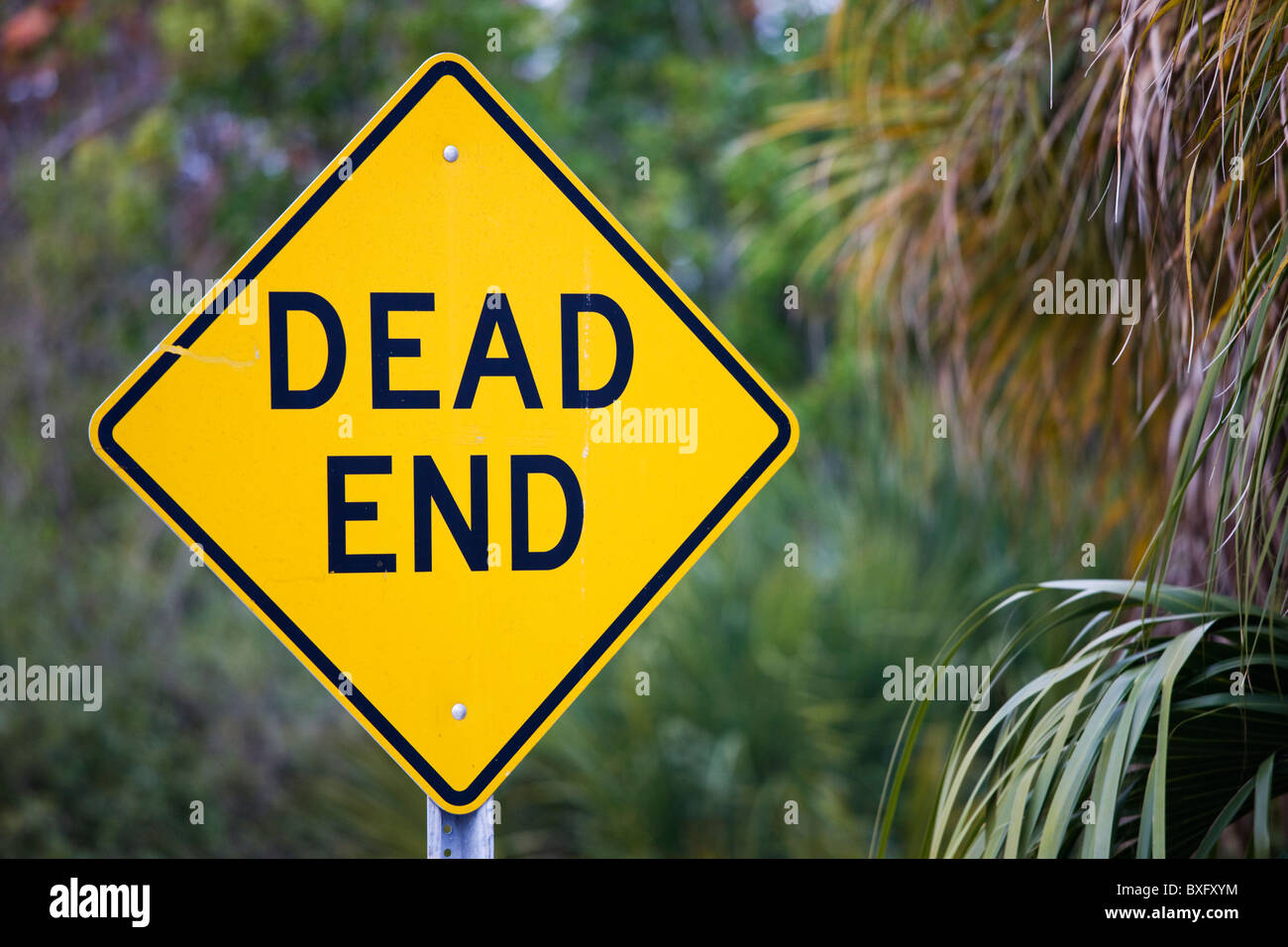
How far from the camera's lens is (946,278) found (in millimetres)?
3768

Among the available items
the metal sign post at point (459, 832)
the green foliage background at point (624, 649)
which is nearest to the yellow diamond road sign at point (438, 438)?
the metal sign post at point (459, 832)

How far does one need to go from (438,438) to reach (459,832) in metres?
0.73

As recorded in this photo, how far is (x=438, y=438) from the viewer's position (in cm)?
215

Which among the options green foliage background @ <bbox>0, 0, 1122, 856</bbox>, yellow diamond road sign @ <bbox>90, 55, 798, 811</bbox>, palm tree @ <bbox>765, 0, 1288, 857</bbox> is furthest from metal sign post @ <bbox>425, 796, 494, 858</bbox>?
green foliage background @ <bbox>0, 0, 1122, 856</bbox>

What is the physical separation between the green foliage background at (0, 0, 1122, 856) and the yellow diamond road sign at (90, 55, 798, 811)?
209 cm

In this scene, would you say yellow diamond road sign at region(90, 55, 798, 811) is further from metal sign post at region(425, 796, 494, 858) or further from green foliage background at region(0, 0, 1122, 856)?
green foliage background at region(0, 0, 1122, 856)

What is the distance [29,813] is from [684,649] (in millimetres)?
3361

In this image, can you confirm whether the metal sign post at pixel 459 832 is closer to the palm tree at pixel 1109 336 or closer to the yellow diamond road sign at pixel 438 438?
the yellow diamond road sign at pixel 438 438

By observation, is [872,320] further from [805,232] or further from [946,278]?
[805,232]

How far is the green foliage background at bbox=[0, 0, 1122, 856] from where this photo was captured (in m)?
5.31

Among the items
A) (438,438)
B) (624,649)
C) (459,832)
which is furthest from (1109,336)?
(624,649)

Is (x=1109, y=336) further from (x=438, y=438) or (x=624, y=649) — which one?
(x=624, y=649)

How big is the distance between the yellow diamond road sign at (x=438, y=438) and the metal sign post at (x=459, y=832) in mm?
27

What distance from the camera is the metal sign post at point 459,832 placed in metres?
2.08
